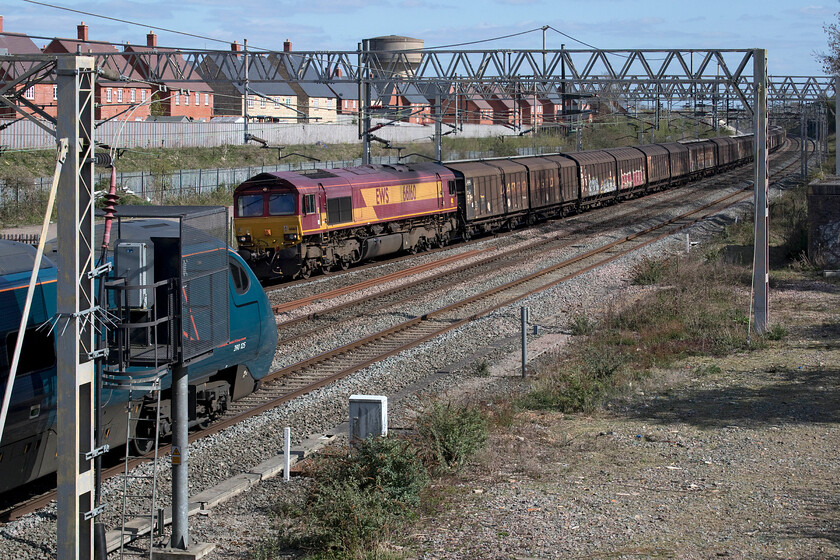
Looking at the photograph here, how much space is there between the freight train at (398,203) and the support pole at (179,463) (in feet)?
52.5

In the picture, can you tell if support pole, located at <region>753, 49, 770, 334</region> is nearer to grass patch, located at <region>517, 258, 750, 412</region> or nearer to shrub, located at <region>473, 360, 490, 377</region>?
grass patch, located at <region>517, 258, 750, 412</region>

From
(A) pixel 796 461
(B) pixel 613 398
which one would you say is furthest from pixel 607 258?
(A) pixel 796 461

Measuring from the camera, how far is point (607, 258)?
92.5 feet

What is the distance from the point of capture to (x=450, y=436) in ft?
32.6

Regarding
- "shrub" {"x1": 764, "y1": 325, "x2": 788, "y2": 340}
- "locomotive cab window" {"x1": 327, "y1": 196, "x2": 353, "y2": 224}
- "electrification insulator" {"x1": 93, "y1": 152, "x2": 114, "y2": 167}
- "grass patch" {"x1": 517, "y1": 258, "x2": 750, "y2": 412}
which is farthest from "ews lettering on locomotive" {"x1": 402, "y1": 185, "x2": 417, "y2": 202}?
"electrification insulator" {"x1": 93, "y1": 152, "x2": 114, "y2": 167}

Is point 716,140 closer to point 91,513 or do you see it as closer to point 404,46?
point 404,46

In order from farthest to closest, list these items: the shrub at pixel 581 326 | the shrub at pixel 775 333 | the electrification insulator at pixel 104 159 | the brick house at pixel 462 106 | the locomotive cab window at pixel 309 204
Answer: the brick house at pixel 462 106
the locomotive cab window at pixel 309 204
the shrub at pixel 581 326
the shrub at pixel 775 333
the electrification insulator at pixel 104 159

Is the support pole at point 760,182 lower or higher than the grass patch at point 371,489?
higher

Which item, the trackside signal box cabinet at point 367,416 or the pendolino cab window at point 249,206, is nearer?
the trackside signal box cabinet at point 367,416

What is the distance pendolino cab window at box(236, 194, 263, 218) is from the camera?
24.5 metres

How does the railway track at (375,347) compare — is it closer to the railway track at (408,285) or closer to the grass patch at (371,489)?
the railway track at (408,285)

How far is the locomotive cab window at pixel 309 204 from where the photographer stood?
24.1 metres

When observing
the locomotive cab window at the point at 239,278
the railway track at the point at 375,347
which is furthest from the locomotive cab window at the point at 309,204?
the locomotive cab window at the point at 239,278

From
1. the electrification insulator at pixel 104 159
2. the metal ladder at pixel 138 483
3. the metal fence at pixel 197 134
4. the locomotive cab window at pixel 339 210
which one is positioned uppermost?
the metal fence at pixel 197 134
